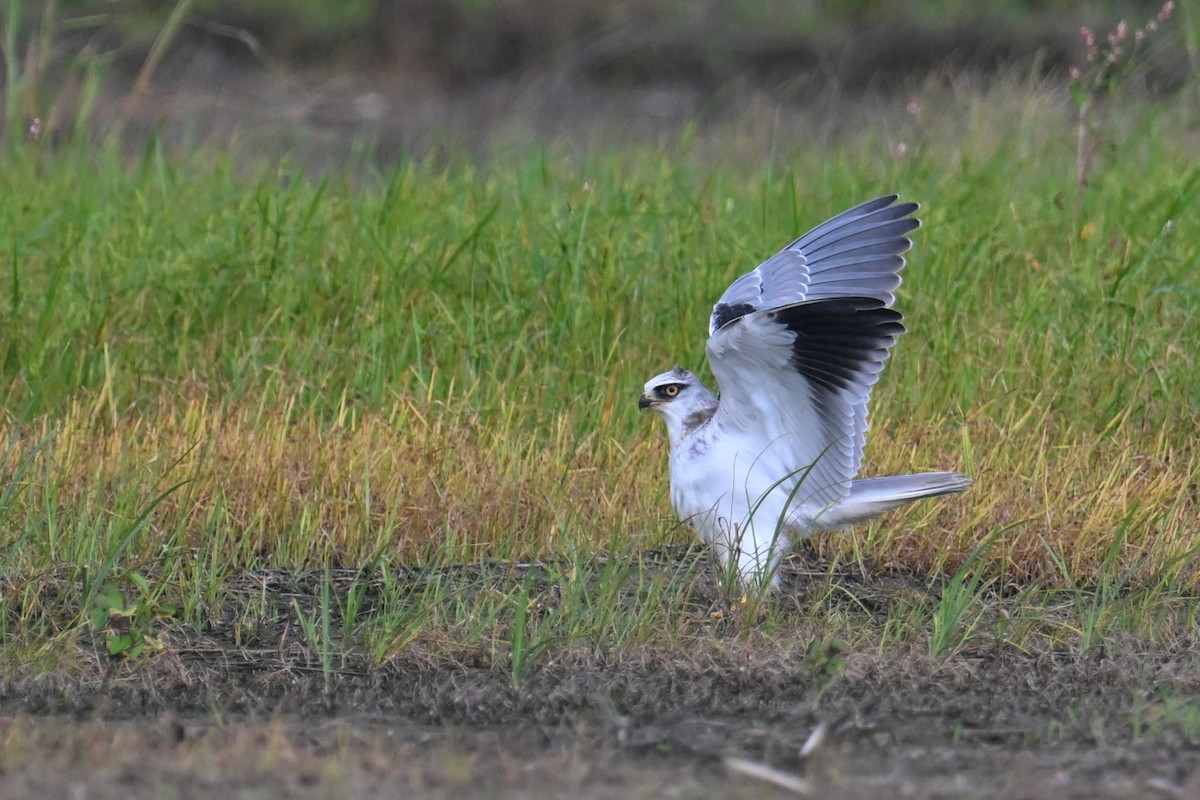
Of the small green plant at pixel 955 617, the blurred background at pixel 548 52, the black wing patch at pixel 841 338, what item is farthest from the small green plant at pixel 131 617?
the blurred background at pixel 548 52

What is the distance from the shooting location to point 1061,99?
8.45 m

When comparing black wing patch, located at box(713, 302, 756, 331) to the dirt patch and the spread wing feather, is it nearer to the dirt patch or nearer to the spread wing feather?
the spread wing feather

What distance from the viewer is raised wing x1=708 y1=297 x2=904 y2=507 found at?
413 cm

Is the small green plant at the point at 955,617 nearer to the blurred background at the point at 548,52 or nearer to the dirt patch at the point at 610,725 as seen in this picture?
the dirt patch at the point at 610,725

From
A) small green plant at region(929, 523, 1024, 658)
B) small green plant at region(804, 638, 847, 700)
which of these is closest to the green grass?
small green plant at region(929, 523, 1024, 658)

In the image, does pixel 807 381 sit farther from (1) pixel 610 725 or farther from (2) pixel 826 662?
(1) pixel 610 725

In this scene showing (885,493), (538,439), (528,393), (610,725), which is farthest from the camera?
(528,393)

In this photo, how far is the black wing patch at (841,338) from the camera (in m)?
4.13

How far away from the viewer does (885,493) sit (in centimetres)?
428

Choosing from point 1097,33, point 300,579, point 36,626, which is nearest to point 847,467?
point 300,579

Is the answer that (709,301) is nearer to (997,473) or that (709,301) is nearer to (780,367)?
(997,473)

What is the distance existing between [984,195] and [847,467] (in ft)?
9.36

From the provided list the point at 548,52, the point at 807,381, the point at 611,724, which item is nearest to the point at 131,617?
the point at 611,724

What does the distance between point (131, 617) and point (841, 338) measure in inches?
71.8
